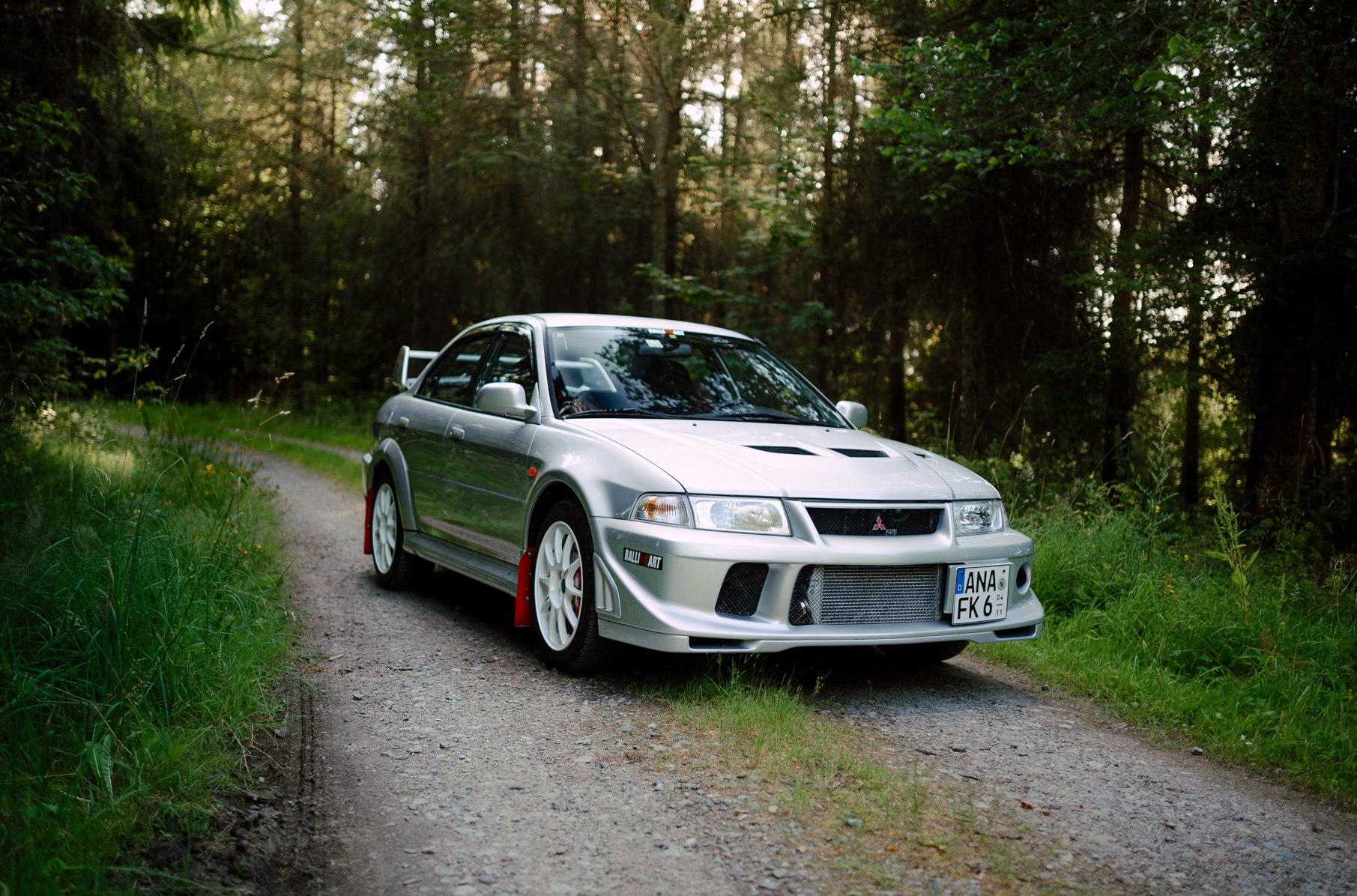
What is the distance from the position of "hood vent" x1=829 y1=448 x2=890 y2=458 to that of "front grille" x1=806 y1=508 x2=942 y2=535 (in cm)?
42

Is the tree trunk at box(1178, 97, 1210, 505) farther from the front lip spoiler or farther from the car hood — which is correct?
the front lip spoiler

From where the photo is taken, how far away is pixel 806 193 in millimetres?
15141

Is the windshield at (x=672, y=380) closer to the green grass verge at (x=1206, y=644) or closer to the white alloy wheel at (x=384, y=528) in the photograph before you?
the green grass verge at (x=1206, y=644)

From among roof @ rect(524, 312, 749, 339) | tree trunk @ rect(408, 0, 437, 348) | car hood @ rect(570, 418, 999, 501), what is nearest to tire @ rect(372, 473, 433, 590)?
roof @ rect(524, 312, 749, 339)

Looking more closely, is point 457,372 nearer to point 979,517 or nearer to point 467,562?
point 467,562

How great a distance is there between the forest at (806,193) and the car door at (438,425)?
1399mm

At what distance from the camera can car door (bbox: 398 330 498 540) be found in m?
6.15

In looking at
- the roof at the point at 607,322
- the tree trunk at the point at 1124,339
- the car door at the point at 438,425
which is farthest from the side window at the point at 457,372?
the tree trunk at the point at 1124,339

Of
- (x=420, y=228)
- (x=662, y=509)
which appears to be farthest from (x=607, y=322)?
(x=420, y=228)

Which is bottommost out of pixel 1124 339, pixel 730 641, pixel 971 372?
pixel 730 641

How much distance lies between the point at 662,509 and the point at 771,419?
1404 mm

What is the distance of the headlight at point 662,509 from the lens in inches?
167

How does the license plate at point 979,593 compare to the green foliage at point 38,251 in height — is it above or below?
below

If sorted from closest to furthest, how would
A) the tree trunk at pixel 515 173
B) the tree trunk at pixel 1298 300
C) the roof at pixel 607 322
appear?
the roof at pixel 607 322
the tree trunk at pixel 1298 300
the tree trunk at pixel 515 173
